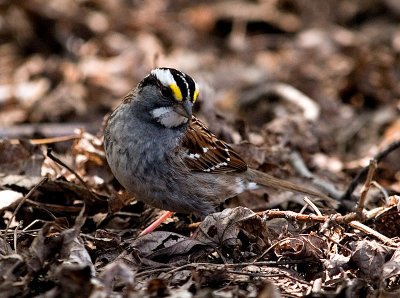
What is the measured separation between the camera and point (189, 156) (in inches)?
203

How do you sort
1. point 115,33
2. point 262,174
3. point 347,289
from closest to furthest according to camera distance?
point 347,289
point 262,174
point 115,33

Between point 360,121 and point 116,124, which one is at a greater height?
point 116,124

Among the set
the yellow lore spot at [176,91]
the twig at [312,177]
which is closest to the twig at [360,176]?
the twig at [312,177]

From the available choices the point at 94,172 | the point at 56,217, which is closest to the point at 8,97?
the point at 94,172

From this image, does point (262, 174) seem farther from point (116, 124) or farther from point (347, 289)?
point (347, 289)

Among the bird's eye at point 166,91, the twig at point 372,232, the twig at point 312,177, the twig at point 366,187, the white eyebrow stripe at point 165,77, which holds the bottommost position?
the twig at point 312,177

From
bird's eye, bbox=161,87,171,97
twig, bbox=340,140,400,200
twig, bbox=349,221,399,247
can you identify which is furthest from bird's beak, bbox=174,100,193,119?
twig, bbox=340,140,400,200

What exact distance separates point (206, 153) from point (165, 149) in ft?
1.35

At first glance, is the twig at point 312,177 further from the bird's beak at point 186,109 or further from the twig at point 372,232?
the bird's beak at point 186,109

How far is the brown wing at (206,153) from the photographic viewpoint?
17.0ft

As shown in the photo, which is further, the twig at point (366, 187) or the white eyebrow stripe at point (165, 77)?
the white eyebrow stripe at point (165, 77)

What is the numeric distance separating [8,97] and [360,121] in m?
3.79

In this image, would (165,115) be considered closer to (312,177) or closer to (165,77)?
(165,77)

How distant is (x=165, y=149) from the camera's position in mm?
4996
